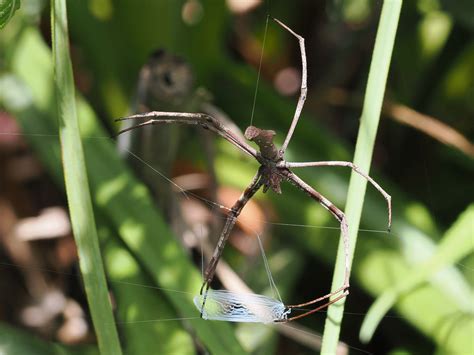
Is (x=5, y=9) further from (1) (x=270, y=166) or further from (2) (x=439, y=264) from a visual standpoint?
(2) (x=439, y=264)

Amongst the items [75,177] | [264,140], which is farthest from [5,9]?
[264,140]

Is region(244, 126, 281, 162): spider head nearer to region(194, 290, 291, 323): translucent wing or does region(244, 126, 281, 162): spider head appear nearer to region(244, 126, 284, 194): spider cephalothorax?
region(244, 126, 284, 194): spider cephalothorax

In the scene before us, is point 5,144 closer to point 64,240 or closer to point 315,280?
point 64,240

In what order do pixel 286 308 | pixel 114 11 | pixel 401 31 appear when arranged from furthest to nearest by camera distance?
1. pixel 401 31
2. pixel 114 11
3. pixel 286 308

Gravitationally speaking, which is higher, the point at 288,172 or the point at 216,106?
the point at 216,106

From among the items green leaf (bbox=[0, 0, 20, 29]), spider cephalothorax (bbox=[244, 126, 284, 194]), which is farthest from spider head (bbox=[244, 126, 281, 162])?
green leaf (bbox=[0, 0, 20, 29])

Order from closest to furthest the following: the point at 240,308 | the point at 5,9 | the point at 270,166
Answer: the point at 5,9
the point at 240,308
the point at 270,166

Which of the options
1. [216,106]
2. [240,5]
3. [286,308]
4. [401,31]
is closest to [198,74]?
[216,106]
